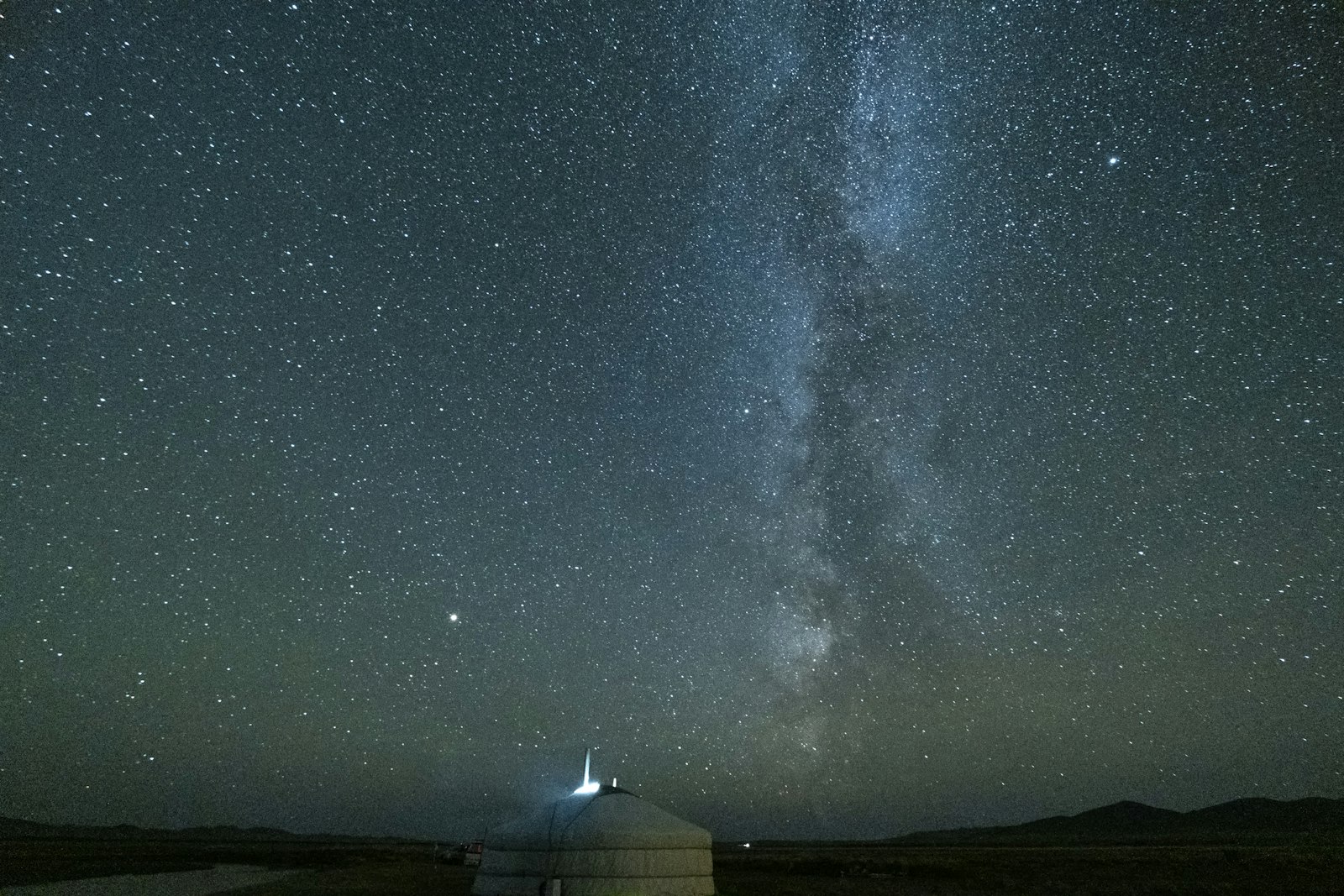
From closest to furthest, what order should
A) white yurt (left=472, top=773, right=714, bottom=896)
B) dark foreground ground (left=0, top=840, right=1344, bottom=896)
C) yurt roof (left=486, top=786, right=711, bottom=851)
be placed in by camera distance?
white yurt (left=472, top=773, right=714, bottom=896) < yurt roof (left=486, top=786, right=711, bottom=851) < dark foreground ground (left=0, top=840, right=1344, bottom=896)

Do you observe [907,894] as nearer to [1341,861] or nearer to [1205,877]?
[1205,877]

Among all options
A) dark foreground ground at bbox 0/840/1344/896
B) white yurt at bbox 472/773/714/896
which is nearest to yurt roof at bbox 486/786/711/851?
white yurt at bbox 472/773/714/896

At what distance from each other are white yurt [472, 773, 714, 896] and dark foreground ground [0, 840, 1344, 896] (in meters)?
4.48

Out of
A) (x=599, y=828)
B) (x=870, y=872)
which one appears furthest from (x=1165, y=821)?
(x=599, y=828)

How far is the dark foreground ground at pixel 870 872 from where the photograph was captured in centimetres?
2800

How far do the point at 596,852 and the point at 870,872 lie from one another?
25.3 m

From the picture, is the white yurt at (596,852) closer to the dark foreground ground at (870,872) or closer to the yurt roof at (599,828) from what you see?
the yurt roof at (599,828)

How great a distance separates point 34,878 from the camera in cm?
3091

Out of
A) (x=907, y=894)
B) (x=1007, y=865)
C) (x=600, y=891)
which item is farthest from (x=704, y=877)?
(x=1007, y=865)

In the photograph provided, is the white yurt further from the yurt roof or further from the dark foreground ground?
the dark foreground ground

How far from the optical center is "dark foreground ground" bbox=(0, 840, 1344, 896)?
2800 cm

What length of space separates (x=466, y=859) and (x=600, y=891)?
26.8 meters

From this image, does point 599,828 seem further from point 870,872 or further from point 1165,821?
point 1165,821

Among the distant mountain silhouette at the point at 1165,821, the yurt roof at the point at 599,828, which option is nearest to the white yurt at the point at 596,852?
the yurt roof at the point at 599,828
